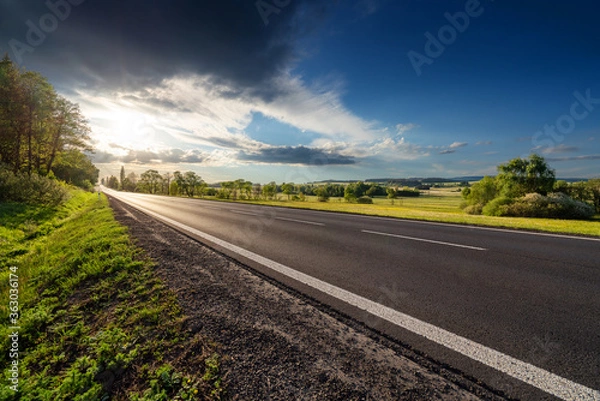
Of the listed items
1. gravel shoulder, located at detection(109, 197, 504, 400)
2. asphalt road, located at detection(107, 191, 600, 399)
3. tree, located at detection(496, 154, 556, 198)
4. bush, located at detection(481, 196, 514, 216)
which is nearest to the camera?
gravel shoulder, located at detection(109, 197, 504, 400)

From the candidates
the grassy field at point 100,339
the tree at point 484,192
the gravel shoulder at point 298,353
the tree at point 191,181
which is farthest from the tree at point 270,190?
the gravel shoulder at point 298,353

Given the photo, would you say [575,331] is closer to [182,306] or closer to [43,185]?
[182,306]

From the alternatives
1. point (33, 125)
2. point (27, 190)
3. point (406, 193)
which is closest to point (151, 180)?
point (33, 125)

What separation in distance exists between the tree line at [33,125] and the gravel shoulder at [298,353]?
2662 cm

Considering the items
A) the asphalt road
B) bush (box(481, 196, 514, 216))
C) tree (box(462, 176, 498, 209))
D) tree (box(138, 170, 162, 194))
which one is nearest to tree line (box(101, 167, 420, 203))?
tree (box(138, 170, 162, 194))

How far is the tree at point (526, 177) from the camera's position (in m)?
28.8

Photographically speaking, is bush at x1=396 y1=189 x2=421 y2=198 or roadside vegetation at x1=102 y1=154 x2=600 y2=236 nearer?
roadside vegetation at x1=102 y1=154 x2=600 y2=236

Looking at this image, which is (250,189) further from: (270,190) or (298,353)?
(298,353)

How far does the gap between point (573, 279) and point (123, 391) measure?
6.28m

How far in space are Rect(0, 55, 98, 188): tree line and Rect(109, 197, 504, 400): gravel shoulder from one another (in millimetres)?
26623

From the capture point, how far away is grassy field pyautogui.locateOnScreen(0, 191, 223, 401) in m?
1.97

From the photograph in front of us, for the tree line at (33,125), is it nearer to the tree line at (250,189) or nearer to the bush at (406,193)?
the tree line at (250,189)

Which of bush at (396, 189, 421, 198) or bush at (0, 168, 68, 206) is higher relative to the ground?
bush at (0, 168, 68, 206)

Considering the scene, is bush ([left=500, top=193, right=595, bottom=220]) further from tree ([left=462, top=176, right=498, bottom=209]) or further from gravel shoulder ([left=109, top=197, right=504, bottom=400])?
gravel shoulder ([left=109, top=197, right=504, bottom=400])
